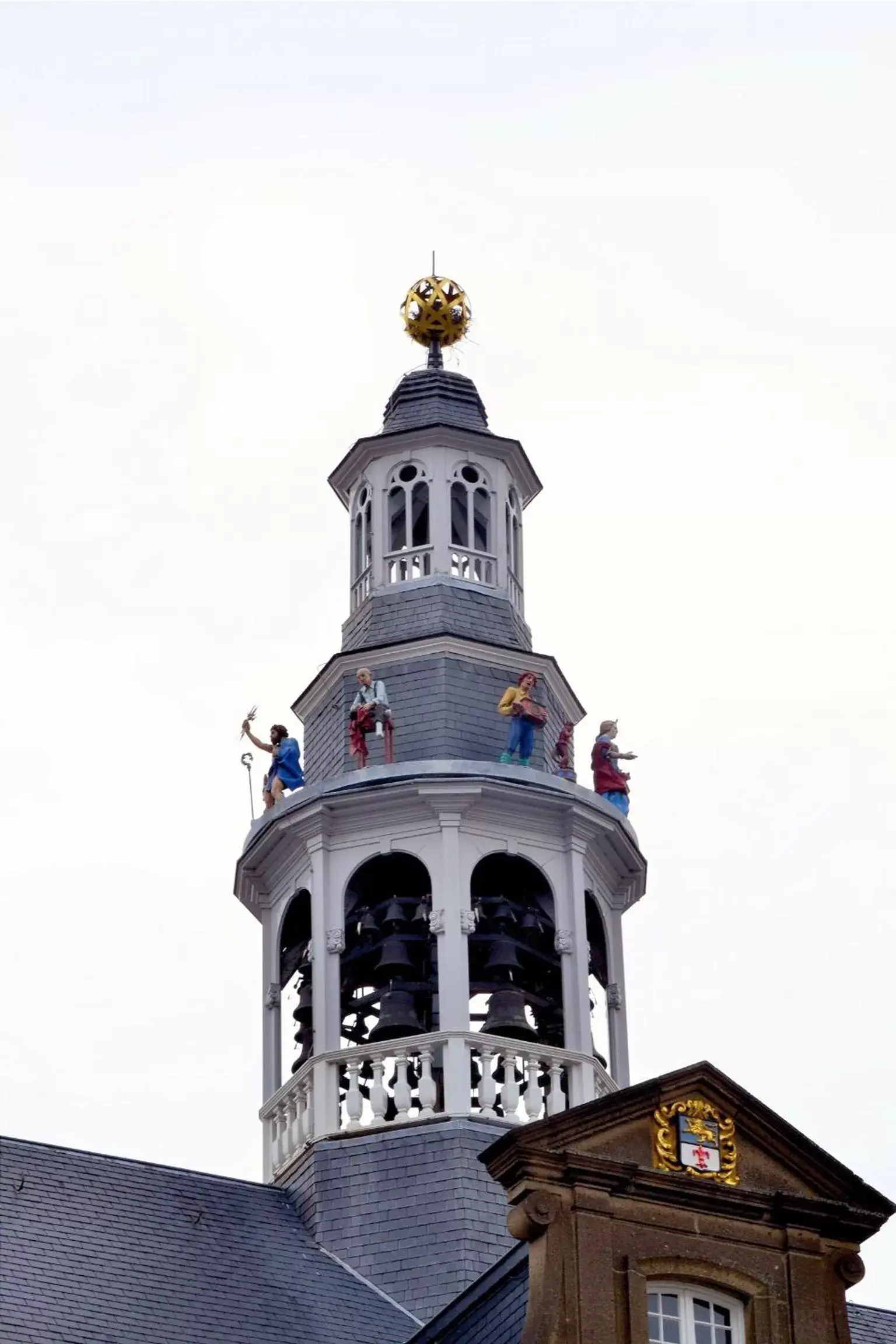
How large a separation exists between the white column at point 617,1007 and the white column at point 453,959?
2.60 meters

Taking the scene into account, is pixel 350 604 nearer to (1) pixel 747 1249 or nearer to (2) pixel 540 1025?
(2) pixel 540 1025

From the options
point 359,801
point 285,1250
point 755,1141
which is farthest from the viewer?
point 359,801

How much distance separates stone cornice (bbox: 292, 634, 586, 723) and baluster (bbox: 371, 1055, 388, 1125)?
6383 millimetres

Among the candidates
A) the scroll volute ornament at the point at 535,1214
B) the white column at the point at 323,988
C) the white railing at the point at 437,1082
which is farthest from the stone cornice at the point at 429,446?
the scroll volute ornament at the point at 535,1214

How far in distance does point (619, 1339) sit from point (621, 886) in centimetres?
1514

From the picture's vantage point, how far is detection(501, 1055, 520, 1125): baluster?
148ft

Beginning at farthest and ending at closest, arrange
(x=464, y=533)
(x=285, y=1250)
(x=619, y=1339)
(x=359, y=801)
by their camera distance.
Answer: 1. (x=464, y=533)
2. (x=359, y=801)
3. (x=285, y=1250)
4. (x=619, y=1339)

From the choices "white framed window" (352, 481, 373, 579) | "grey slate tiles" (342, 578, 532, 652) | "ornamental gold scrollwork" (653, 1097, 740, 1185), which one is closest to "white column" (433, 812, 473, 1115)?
"grey slate tiles" (342, 578, 532, 652)

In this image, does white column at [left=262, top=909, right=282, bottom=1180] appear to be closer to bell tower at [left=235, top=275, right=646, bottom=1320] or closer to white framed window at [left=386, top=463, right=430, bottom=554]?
bell tower at [left=235, top=275, right=646, bottom=1320]

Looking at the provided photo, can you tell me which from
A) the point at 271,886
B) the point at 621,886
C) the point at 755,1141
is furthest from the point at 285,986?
the point at 755,1141

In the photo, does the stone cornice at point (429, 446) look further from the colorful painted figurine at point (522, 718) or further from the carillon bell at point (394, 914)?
the carillon bell at point (394, 914)

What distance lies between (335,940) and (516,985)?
257 cm

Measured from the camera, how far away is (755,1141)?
36844 millimetres

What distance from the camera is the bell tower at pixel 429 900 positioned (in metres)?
44.4
